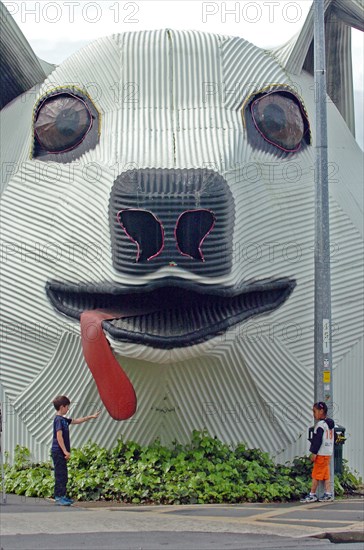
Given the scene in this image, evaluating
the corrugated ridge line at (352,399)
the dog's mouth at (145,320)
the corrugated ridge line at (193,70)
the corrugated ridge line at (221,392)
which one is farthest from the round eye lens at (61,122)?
the corrugated ridge line at (352,399)

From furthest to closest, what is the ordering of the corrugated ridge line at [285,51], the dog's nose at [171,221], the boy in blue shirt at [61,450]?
the corrugated ridge line at [285,51] < the boy in blue shirt at [61,450] < the dog's nose at [171,221]

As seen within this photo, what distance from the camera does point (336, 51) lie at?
17.3 metres

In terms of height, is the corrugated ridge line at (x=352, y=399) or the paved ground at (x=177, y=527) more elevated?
the corrugated ridge line at (x=352, y=399)

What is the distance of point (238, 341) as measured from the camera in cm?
1413

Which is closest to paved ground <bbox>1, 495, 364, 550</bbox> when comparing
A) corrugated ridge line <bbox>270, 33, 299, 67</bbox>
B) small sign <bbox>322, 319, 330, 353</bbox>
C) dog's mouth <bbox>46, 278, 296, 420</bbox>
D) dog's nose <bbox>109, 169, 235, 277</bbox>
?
dog's mouth <bbox>46, 278, 296, 420</bbox>

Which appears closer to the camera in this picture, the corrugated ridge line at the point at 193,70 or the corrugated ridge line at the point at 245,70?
the corrugated ridge line at the point at 193,70

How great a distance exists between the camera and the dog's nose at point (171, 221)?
13070 millimetres

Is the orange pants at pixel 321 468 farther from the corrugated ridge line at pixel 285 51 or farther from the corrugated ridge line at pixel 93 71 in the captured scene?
the corrugated ridge line at pixel 285 51

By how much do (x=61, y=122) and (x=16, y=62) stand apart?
145 cm

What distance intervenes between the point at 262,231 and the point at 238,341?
1.27 metres

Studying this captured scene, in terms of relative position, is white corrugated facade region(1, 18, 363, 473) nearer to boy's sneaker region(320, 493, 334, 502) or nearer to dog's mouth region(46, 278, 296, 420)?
dog's mouth region(46, 278, 296, 420)

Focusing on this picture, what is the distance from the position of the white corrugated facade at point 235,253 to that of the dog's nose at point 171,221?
0.29 m

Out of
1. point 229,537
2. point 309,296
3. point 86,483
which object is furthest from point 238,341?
point 229,537

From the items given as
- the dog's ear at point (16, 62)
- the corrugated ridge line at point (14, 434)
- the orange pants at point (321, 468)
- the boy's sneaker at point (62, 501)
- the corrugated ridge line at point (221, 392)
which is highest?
the dog's ear at point (16, 62)
